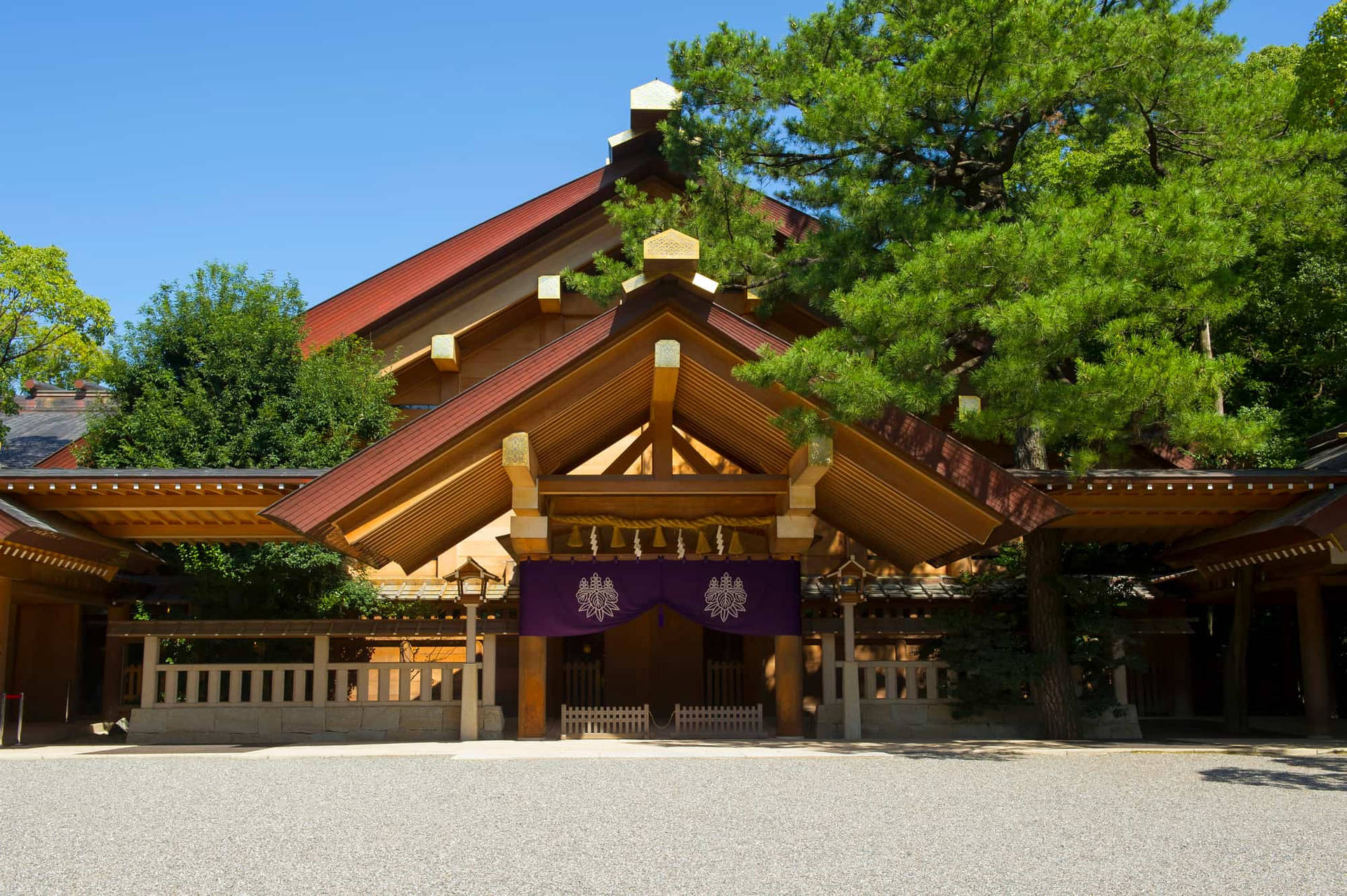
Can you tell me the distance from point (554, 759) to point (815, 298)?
5942mm

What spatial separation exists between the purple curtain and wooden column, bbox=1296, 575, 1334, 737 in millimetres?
5687

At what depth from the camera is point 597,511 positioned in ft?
39.9

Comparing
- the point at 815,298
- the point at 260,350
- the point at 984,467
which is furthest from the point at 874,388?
the point at 260,350

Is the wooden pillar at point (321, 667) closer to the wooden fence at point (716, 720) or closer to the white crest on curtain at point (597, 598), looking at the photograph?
the white crest on curtain at point (597, 598)

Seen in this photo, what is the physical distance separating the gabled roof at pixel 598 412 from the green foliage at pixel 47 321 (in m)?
9.29

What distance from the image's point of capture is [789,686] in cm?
1155

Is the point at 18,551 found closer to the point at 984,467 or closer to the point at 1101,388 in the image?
the point at 984,467

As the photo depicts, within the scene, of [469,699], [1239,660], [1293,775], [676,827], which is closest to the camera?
[676,827]

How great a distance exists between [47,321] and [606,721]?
40.6 ft

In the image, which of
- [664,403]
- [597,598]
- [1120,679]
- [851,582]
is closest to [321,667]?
[597,598]

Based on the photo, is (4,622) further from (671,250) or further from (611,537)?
(671,250)

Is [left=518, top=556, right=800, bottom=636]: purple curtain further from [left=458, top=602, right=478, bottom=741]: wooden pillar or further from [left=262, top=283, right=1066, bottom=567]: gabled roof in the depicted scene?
[left=262, top=283, right=1066, bottom=567]: gabled roof

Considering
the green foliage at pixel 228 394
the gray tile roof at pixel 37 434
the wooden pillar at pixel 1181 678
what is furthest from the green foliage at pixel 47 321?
the wooden pillar at pixel 1181 678

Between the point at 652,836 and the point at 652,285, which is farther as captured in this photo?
the point at 652,285
